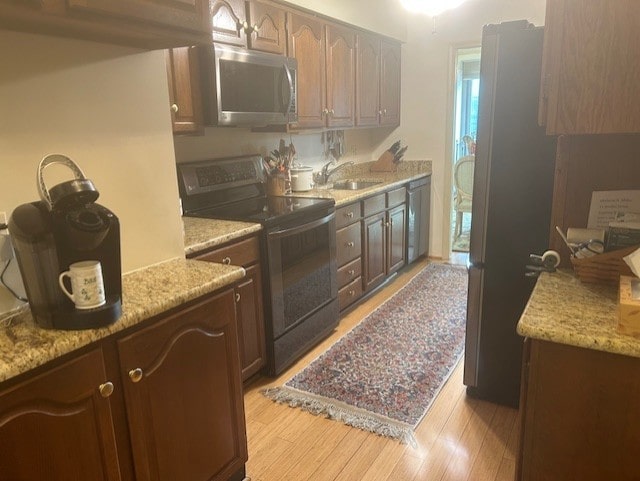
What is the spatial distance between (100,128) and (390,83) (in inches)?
140

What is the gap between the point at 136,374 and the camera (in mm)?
1339

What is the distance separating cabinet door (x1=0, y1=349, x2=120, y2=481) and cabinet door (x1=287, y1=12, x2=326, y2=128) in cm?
243

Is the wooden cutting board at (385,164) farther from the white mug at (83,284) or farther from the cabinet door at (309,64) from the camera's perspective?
the white mug at (83,284)

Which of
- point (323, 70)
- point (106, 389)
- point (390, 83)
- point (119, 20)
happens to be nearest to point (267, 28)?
point (323, 70)

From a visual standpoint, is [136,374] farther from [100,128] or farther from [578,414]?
[578,414]

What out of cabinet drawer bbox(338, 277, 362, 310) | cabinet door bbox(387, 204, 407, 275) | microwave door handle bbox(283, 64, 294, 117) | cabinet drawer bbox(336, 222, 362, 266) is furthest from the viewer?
cabinet door bbox(387, 204, 407, 275)

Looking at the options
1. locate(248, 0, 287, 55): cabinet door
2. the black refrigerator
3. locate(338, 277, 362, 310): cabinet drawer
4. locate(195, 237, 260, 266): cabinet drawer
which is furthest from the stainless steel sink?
the black refrigerator

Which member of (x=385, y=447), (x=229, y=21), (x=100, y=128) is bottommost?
(x=385, y=447)

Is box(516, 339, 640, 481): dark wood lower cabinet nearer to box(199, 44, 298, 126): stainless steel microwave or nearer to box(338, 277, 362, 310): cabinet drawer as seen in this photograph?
box(199, 44, 298, 126): stainless steel microwave

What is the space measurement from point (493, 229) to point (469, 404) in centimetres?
88

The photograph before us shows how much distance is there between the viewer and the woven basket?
4.64 feet

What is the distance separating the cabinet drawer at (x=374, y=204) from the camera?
358cm

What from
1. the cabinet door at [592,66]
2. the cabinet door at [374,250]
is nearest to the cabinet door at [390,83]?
the cabinet door at [374,250]

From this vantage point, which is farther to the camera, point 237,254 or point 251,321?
point 251,321
